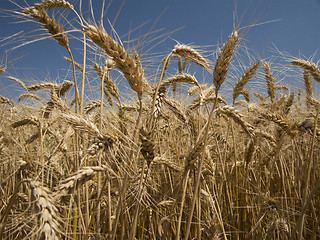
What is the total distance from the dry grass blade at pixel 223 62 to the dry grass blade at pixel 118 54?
1.41ft

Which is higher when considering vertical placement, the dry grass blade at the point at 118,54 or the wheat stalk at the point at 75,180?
the dry grass blade at the point at 118,54

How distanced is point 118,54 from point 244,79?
4.39 ft

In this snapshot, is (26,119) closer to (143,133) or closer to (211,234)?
(143,133)

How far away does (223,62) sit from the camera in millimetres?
1251

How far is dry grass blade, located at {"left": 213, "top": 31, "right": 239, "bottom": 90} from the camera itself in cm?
124

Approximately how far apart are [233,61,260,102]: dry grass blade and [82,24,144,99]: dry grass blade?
1163mm

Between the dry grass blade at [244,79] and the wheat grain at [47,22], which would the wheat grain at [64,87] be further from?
the dry grass blade at [244,79]

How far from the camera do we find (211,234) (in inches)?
54.2

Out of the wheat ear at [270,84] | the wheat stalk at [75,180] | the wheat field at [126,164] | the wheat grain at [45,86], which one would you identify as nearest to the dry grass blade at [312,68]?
the wheat field at [126,164]

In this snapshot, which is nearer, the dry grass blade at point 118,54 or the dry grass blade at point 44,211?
the dry grass blade at point 44,211

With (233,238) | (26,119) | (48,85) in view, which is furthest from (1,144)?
(233,238)

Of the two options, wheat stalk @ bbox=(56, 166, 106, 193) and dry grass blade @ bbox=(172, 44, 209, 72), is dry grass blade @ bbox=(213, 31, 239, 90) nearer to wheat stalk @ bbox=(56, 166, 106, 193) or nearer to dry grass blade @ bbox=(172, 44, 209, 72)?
dry grass blade @ bbox=(172, 44, 209, 72)

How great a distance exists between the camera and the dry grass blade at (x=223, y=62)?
1.24 m

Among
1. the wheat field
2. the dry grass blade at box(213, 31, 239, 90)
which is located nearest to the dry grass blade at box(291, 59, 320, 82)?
the wheat field
